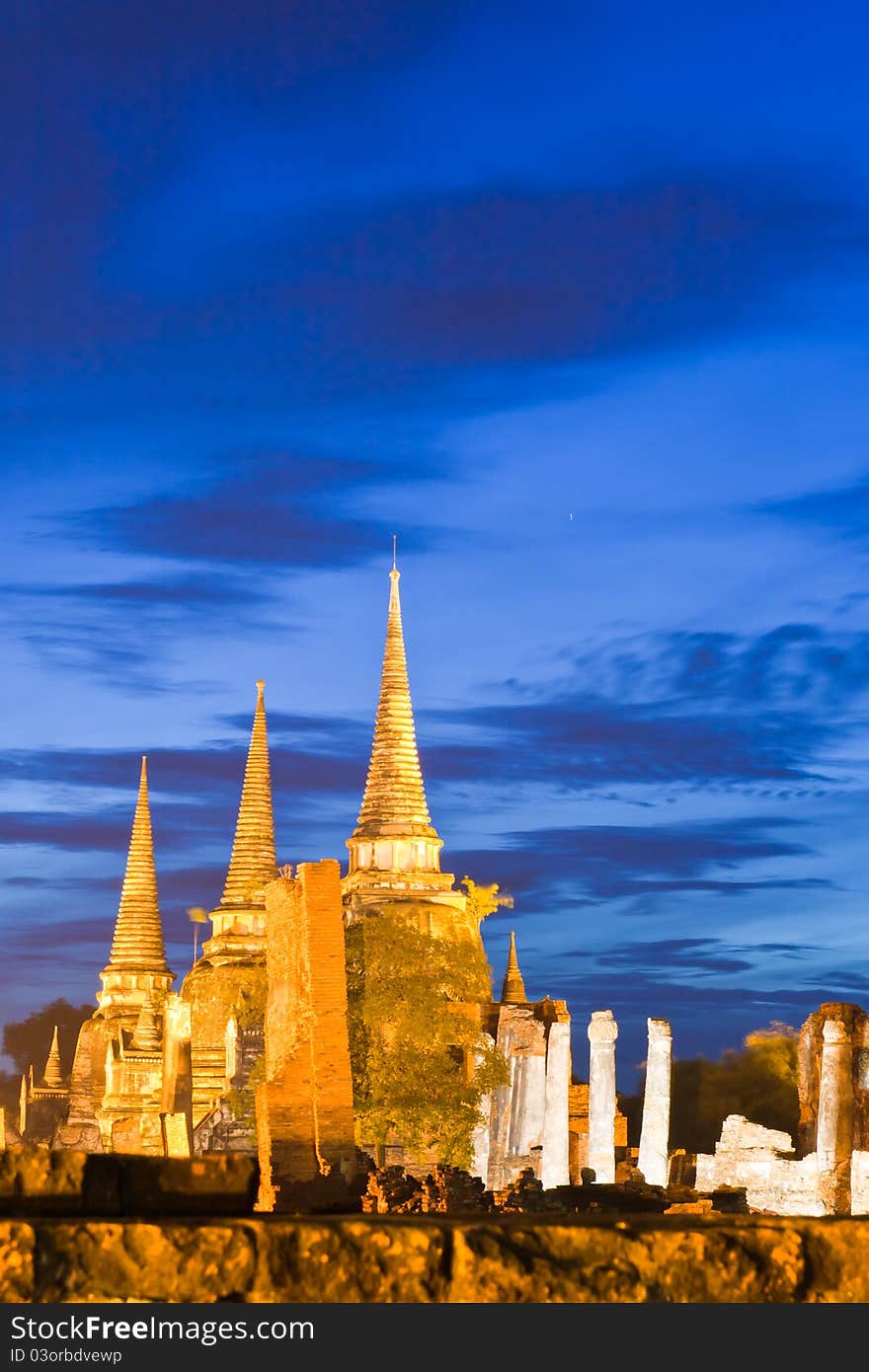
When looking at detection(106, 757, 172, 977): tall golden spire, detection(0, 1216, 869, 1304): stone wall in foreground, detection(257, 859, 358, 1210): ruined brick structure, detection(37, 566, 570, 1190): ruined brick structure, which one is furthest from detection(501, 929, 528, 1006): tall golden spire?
detection(0, 1216, 869, 1304): stone wall in foreground

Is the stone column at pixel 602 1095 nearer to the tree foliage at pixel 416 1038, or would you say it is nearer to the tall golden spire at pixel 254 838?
the tree foliage at pixel 416 1038

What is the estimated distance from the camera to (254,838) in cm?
6869

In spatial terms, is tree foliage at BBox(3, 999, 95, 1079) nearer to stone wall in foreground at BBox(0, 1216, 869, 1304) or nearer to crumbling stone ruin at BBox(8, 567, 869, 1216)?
crumbling stone ruin at BBox(8, 567, 869, 1216)

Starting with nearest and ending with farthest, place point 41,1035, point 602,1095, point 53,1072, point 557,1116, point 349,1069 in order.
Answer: point 349,1069, point 602,1095, point 557,1116, point 53,1072, point 41,1035

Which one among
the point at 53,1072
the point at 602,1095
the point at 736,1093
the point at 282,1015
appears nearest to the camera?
the point at 282,1015

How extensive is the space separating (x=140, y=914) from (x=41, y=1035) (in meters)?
35.4

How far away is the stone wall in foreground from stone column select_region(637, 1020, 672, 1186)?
26758 mm

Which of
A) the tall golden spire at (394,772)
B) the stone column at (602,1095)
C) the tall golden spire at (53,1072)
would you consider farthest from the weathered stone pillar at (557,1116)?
the tall golden spire at (53,1072)

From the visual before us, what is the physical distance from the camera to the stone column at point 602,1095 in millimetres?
34562

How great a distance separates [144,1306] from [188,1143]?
42957mm

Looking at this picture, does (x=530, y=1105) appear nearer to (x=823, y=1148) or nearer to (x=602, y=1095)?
(x=602, y=1095)

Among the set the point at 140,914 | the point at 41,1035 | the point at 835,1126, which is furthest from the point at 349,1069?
the point at 41,1035

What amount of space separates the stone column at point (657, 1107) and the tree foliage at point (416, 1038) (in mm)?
12672

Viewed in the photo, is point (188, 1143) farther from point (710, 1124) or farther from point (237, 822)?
point (237, 822)
